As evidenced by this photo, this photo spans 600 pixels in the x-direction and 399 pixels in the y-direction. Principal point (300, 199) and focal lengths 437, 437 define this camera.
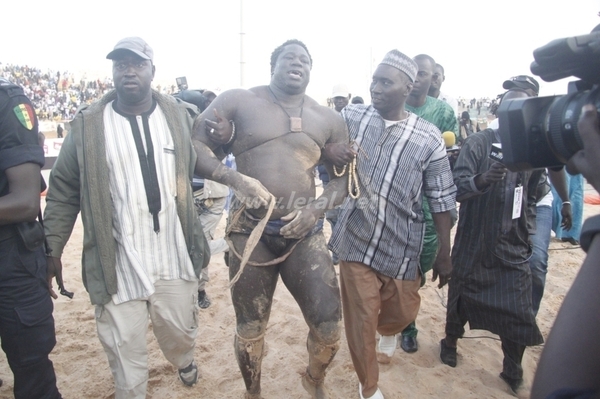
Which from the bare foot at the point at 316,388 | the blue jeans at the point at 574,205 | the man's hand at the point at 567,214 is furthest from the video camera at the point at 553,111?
the blue jeans at the point at 574,205

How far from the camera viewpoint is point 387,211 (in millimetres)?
2820

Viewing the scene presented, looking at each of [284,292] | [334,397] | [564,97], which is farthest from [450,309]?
[564,97]

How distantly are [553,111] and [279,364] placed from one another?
263 centimetres

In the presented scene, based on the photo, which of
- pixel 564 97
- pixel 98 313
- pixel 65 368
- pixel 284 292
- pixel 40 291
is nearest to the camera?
pixel 564 97

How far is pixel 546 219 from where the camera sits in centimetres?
350

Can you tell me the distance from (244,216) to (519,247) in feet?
6.23

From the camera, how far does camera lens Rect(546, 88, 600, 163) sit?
3.71 feet

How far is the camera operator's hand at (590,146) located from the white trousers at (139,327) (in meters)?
2.20

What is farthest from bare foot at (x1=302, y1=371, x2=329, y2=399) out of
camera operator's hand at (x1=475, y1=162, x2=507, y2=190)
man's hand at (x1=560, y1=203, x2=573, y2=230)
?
man's hand at (x1=560, y1=203, x2=573, y2=230)

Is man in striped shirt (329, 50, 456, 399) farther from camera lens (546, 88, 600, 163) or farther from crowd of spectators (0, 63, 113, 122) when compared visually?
crowd of spectators (0, 63, 113, 122)

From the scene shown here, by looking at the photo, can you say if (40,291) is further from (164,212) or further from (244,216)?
(244,216)

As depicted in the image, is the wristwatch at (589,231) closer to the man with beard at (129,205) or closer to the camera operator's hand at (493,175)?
the camera operator's hand at (493,175)

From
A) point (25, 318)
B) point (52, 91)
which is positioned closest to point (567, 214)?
point (25, 318)

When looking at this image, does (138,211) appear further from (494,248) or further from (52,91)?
(52,91)
